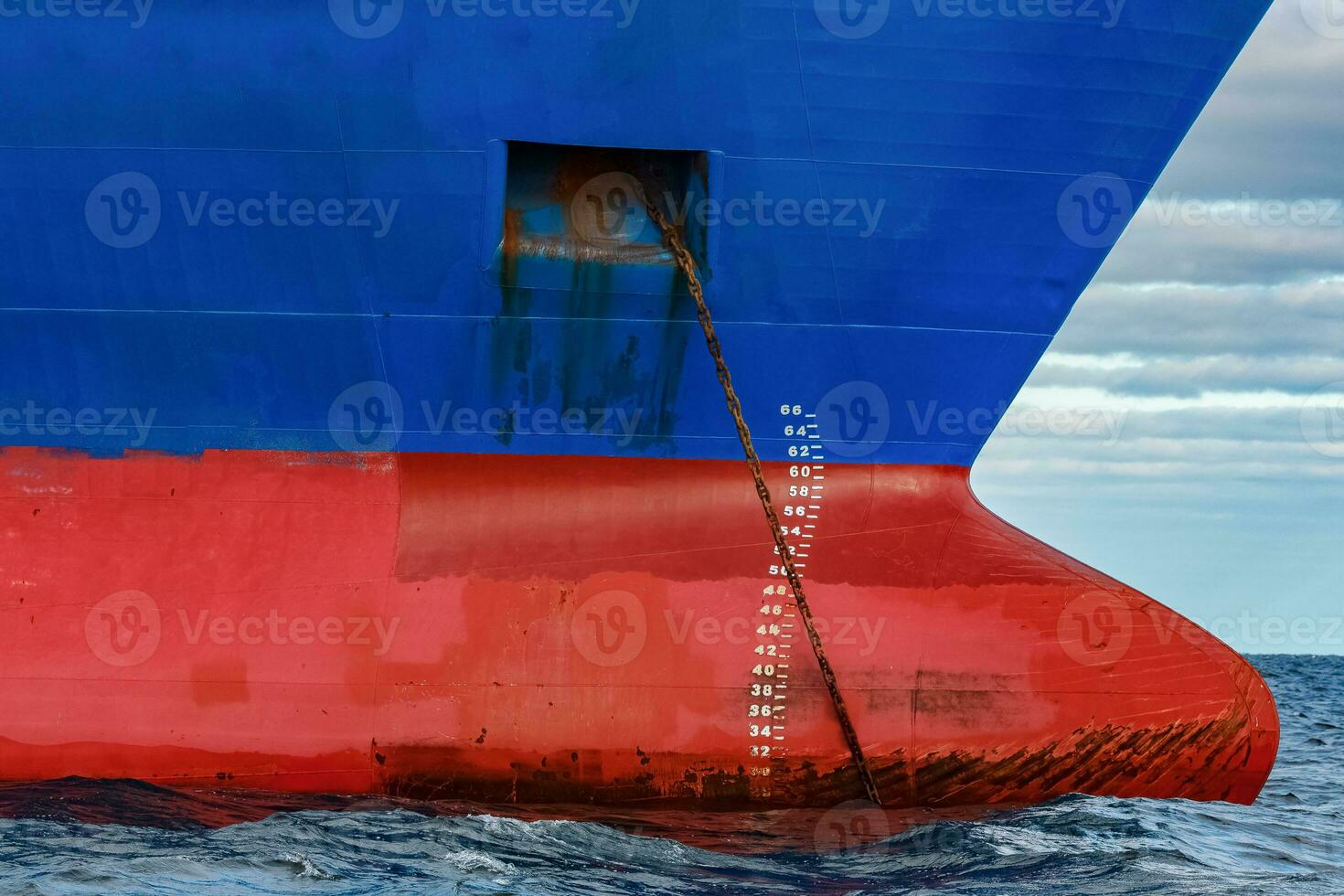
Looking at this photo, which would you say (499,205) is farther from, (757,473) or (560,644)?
(560,644)

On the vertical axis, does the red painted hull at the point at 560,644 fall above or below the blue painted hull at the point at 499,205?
below

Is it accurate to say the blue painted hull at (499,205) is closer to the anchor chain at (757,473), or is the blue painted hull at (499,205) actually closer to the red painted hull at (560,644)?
the anchor chain at (757,473)

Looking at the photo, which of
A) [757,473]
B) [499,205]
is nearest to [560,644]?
[757,473]

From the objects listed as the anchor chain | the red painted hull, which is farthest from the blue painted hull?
the red painted hull

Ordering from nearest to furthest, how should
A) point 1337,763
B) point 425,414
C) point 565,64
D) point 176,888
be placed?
1. point 176,888
2. point 565,64
3. point 425,414
4. point 1337,763

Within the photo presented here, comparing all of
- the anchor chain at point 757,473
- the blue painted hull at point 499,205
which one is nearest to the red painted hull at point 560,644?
the anchor chain at point 757,473

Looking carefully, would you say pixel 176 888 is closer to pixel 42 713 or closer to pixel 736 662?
pixel 42 713

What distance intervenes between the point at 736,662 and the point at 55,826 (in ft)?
12.0

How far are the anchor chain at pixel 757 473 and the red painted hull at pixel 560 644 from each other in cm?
8

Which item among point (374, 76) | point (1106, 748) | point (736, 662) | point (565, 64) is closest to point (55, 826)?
point (736, 662)

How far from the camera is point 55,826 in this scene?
6840 millimetres

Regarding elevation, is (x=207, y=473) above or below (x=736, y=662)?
above

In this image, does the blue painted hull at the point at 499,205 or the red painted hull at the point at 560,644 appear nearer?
the blue painted hull at the point at 499,205

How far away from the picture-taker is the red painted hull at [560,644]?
7598mm
